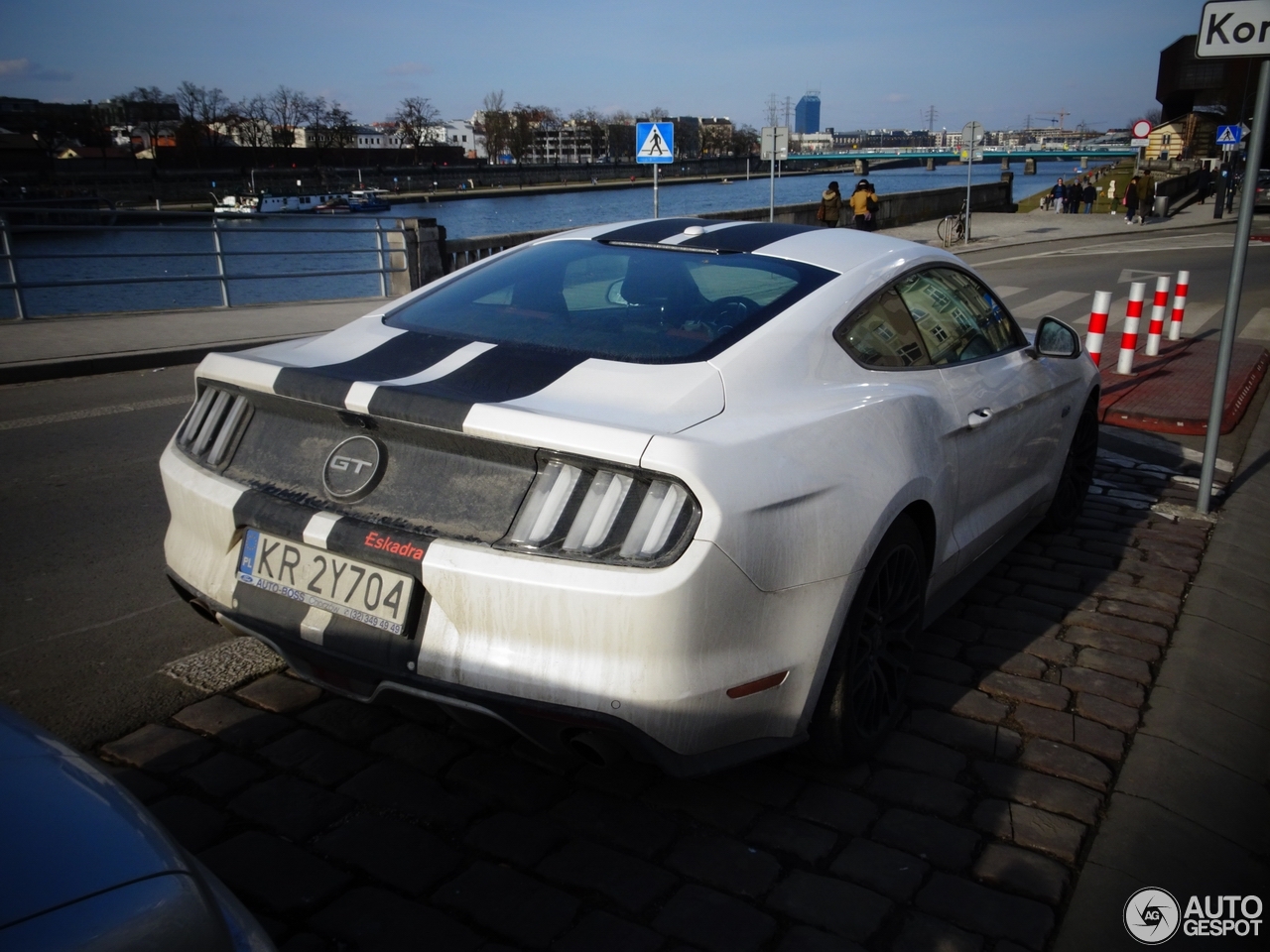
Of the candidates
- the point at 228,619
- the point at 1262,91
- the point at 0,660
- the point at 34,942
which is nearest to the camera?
the point at 34,942

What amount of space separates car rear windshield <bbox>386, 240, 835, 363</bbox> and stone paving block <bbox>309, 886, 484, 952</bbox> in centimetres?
146

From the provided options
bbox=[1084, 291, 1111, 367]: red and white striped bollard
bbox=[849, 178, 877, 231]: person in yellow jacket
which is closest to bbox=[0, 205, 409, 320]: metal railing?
bbox=[1084, 291, 1111, 367]: red and white striped bollard

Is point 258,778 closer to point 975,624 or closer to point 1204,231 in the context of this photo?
point 975,624

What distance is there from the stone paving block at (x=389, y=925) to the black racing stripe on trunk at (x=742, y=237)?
7.51 feet

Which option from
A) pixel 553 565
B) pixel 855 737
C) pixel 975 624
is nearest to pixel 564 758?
pixel 553 565

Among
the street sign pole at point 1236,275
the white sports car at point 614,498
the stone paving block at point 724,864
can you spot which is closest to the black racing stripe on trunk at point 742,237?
the white sports car at point 614,498

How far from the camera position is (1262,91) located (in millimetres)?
5121

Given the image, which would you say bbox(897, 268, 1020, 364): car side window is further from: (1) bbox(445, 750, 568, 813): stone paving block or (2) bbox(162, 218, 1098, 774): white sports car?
(1) bbox(445, 750, 568, 813): stone paving block

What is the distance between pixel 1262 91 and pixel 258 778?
210 inches

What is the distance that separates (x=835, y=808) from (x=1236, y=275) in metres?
4.07

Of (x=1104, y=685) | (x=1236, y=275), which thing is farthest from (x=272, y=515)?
(x=1236, y=275)

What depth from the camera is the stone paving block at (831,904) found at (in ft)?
7.91

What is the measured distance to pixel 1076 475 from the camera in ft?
17.7

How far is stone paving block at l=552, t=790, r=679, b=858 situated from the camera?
2701mm
